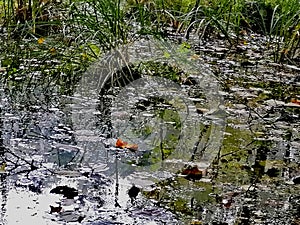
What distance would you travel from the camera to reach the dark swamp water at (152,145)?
1910 millimetres

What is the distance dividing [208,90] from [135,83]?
44 centimetres

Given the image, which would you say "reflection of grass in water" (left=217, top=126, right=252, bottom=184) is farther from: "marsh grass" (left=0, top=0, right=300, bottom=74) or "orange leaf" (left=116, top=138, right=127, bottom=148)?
"marsh grass" (left=0, top=0, right=300, bottom=74)

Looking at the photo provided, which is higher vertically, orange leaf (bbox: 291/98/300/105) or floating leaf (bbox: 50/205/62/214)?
orange leaf (bbox: 291/98/300/105)

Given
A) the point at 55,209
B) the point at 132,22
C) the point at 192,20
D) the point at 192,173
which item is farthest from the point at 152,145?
the point at 192,20

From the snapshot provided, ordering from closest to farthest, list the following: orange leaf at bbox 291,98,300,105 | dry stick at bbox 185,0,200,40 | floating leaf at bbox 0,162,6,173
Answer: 1. floating leaf at bbox 0,162,6,173
2. orange leaf at bbox 291,98,300,105
3. dry stick at bbox 185,0,200,40

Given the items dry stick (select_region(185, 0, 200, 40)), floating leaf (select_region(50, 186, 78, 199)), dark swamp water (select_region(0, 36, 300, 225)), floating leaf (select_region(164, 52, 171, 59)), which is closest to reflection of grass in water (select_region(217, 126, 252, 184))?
dark swamp water (select_region(0, 36, 300, 225))

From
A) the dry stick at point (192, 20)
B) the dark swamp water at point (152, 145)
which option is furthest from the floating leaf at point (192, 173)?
the dry stick at point (192, 20)

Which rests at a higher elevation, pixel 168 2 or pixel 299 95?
pixel 168 2

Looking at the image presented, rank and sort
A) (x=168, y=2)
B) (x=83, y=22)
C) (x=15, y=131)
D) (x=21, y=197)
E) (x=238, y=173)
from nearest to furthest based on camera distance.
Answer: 1. (x=21, y=197)
2. (x=238, y=173)
3. (x=15, y=131)
4. (x=83, y=22)
5. (x=168, y=2)

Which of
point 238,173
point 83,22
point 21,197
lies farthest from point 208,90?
point 21,197

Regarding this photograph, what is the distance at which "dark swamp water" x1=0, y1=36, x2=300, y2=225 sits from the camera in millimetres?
1910

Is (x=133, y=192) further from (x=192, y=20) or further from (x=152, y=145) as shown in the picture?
(x=192, y=20)

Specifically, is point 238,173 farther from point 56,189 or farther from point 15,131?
point 15,131

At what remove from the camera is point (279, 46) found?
4465 mm
